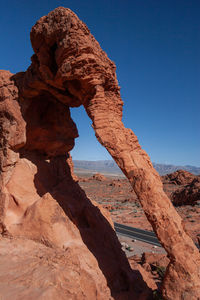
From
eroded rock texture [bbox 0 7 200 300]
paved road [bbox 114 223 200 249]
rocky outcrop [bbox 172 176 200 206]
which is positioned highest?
eroded rock texture [bbox 0 7 200 300]

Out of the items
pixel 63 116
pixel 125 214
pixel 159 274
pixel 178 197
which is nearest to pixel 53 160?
pixel 63 116

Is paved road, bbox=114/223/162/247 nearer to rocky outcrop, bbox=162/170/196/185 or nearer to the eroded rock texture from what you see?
the eroded rock texture

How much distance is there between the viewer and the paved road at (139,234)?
1649 cm

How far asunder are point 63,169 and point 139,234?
12.8 meters

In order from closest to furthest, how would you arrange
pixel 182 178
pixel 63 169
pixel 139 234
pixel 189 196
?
pixel 63 169
pixel 139 234
pixel 189 196
pixel 182 178

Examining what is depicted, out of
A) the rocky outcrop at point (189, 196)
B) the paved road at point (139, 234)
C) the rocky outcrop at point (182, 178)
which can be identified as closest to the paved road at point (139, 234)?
the paved road at point (139, 234)

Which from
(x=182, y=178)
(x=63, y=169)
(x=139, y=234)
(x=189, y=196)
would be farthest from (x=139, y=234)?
(x=182, y=178)

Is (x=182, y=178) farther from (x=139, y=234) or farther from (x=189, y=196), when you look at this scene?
(x=139, y=234)

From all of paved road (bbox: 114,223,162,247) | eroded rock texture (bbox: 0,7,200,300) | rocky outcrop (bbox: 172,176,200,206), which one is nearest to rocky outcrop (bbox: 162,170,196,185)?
rocky outcrop (bbox: 172,176,200,206)

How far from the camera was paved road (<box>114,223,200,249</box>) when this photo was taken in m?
16.5

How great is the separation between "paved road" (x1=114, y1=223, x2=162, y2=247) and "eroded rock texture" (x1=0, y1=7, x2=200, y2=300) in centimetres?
1062

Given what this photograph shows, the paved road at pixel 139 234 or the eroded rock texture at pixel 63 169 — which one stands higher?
the eroded rock texture at pixel 63 169

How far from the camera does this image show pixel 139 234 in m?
18.2

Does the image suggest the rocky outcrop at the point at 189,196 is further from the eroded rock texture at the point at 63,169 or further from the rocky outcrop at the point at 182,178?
the eroded rock texture at the point at 63,169
